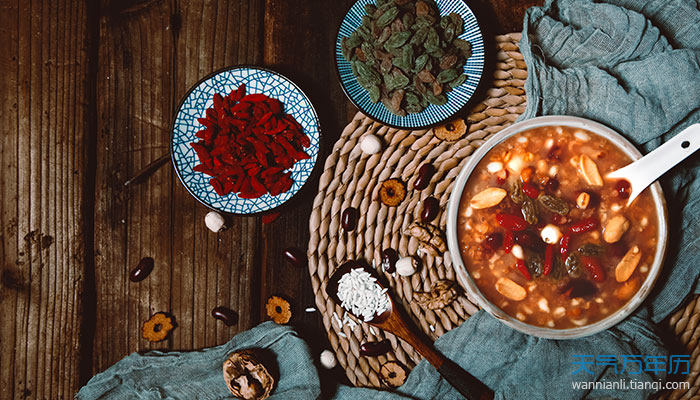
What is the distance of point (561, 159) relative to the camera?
56.6 inches

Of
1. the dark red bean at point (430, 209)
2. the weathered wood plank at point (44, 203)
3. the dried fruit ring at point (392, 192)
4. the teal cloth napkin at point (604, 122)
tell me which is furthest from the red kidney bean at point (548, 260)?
the weathered wood plank at point (44, 203)

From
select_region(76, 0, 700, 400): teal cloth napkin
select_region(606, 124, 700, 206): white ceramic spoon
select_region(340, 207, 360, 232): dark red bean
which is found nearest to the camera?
select_region(606, 124, 700, 206): white ceramic spoon

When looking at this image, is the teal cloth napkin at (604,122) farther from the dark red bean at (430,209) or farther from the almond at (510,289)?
the dark red bean at (430,209)

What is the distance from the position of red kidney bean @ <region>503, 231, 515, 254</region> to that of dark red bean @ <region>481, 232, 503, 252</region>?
11 millimetres

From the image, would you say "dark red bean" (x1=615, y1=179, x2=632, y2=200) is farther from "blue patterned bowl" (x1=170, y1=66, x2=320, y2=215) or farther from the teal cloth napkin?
"blue patterned bowl" (x1=170, y1=66, x2=320, y2=215)

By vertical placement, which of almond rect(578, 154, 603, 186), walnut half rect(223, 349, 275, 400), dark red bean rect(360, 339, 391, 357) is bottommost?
walnut half rect(223, 349, 275, 400)

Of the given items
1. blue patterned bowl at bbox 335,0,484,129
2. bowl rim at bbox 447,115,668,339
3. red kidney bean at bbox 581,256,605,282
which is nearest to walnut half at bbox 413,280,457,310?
bowl rim at bbox 447,115,668,339

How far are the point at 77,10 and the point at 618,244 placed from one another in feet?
6.26

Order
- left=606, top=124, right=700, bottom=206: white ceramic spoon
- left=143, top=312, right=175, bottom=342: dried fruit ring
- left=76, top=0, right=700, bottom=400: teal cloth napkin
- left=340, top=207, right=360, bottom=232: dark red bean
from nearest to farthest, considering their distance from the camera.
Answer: left=606, top=124, right=700, bottom=206: white ceramic spoon
left=76, top=0, right=700, bottom=400: teal cloth napkin
left=340, top=207, right=360, bottom=232: dark red bean
left=143, top=312, right=175, bottom=342: dried fruit ring

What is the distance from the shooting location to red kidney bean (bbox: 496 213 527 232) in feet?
4.68

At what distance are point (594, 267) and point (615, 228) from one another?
0.41ft

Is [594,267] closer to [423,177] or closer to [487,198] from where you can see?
[487,198]

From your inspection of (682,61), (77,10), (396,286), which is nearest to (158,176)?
(77,10)

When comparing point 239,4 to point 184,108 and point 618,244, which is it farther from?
point 618,244
